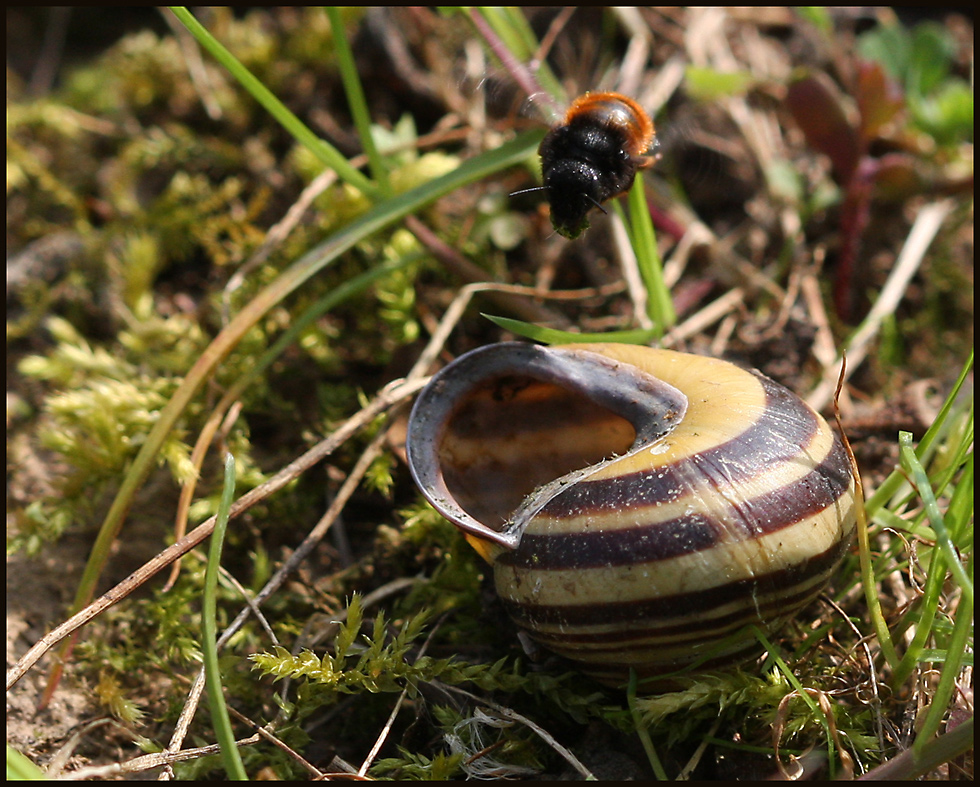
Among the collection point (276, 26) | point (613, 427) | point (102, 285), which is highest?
point (276, 26)

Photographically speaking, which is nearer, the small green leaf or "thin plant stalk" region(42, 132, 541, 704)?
"thin plant stalk" region(42, 132, 541, 704)

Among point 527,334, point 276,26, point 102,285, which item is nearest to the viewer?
point 527,334

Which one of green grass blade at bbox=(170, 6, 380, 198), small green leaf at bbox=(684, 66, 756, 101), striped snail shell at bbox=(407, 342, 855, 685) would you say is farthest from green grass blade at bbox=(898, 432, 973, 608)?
small green leaf at bbox=(684, 66, 756, 101)

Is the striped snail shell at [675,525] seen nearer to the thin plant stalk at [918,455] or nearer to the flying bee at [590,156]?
the thin plant stalk at [918,455]

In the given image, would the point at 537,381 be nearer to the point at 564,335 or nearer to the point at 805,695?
the point at 564,335

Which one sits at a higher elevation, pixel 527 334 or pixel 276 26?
pixel 276 26

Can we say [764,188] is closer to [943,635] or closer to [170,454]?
[943,635]

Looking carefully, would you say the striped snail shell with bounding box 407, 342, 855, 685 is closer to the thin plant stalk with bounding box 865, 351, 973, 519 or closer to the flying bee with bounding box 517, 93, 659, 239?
the thin plant stalk with bounding box 865, 351, 973, 519

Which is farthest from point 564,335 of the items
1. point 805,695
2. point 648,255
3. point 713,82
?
point 713,82

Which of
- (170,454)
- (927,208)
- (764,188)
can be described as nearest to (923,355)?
(927,208)
